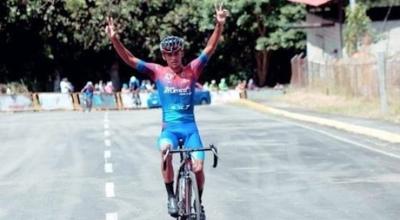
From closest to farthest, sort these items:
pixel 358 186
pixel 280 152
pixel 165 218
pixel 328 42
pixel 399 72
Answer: pixel 165 218 → pixel 358 186 → pixel 280 152 → pixel 399 72 → pixel 328 42

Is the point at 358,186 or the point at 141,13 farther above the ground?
the point at 141,13

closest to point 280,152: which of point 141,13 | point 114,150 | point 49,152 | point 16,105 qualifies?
point 114,150

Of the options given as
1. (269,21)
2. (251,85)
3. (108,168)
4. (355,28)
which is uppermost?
(269,21)

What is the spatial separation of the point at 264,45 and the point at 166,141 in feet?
175

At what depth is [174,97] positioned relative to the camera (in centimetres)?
957

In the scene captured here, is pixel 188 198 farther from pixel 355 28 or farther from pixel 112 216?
pixel 355 28

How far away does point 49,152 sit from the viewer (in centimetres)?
2114

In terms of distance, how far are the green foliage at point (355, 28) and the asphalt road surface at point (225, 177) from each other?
64.9 feet

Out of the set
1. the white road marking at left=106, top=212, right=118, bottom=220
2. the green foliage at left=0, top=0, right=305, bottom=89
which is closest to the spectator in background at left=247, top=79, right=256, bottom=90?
the green foliage at left=0, top=0, right=305, bottom=89

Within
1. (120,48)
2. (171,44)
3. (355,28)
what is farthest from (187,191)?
(355,28)

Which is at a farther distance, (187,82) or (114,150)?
(114,150)

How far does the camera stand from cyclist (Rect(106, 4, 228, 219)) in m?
9.45

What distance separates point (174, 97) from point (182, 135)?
0.39m

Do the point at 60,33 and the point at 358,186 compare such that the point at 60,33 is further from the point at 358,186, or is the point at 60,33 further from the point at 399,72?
the point at 358,186
